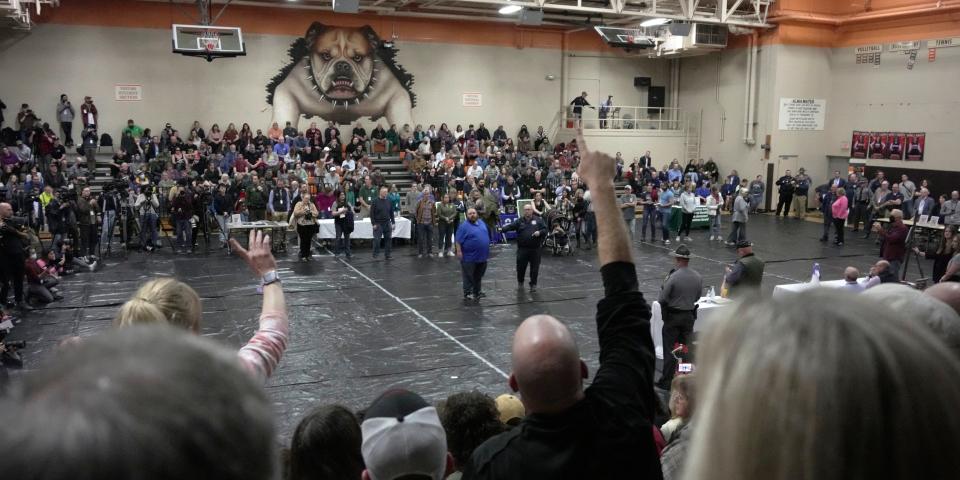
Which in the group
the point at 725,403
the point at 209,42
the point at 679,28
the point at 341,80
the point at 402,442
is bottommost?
the point at 402,442

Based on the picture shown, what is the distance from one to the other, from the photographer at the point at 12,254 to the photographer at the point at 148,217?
532 cm

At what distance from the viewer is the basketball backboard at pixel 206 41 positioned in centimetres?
1752

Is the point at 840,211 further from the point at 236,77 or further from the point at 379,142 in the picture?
the point at 236,77

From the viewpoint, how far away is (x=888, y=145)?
24578 millimetres

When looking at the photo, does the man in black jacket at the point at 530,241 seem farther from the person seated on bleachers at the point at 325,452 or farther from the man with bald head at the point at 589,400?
the man with bald head at the point at 589,400

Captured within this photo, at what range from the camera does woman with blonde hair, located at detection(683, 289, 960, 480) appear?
898mm

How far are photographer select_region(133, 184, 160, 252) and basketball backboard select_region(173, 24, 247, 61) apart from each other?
3.48m

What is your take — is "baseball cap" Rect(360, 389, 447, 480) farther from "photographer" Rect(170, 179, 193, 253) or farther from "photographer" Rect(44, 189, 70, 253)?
"photographer" Rect(170, 179, 193, 253)

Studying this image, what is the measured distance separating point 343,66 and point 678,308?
20.4 meters

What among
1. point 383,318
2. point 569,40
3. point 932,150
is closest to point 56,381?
point 383,318

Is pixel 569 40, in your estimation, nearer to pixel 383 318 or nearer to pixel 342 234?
pixel 342 234

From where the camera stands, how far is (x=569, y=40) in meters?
30.0

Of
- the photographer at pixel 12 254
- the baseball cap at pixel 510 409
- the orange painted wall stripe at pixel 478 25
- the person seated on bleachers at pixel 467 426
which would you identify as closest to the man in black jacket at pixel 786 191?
the orange painted wall stripe at pixel 478 25

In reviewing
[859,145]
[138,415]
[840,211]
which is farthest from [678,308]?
[859,145]
